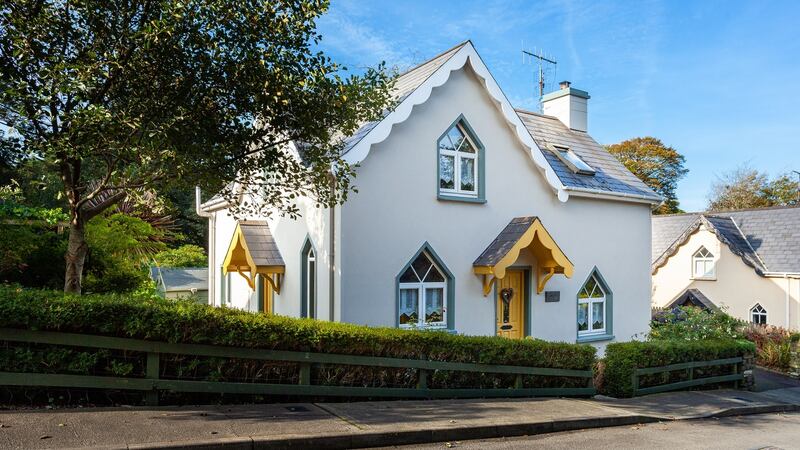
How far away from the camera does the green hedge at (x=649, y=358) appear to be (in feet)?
36.3

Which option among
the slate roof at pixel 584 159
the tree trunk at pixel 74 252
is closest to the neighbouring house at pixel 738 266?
the slate roof at pixel 584 159

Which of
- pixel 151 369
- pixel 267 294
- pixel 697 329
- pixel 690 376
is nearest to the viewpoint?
pixel 151 369

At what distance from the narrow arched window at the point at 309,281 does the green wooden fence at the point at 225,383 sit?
10.8 feet

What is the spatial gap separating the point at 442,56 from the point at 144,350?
8.53m

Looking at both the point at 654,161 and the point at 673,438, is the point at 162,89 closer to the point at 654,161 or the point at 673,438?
the point at 673,438

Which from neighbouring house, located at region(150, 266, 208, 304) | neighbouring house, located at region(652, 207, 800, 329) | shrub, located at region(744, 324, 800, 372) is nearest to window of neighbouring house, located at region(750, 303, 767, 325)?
neighbouring house, located at region(652, 207, 800, 329)

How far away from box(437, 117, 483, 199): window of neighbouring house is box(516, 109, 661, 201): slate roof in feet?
8.55

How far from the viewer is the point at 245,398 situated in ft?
23.6

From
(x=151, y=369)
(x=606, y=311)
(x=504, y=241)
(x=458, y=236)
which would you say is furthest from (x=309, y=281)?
(x=606, y=311)

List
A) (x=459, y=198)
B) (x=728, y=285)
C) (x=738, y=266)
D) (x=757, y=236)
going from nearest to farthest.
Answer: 1. (x=459, y=198)
2. (x=738, y=266)
3. (x=728, y=285)
4. (x=757, y=236)

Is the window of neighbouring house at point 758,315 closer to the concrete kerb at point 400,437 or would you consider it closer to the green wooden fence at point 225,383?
the concrete kerb at point 400,437

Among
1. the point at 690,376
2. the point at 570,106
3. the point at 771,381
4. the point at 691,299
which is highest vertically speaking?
the point at 570,106

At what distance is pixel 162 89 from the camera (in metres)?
7.11

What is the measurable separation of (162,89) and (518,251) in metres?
7.57
